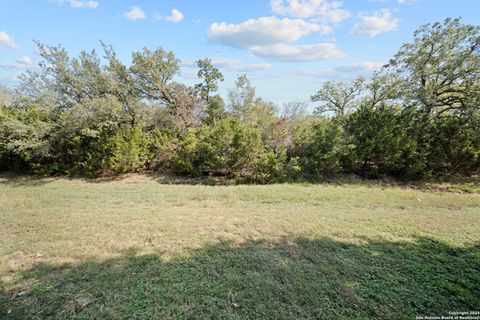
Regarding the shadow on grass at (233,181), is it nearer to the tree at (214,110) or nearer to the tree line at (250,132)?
the tree line at (250,132)

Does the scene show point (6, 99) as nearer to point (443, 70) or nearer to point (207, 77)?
point (207, 77)

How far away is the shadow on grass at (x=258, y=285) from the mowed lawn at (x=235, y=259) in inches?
0.5

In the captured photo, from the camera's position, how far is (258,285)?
261 cm

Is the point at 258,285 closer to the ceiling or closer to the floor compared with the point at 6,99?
closer to the floor

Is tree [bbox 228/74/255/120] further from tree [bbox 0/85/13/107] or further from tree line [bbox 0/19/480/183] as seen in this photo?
tree [bbox 0/85/13/107]

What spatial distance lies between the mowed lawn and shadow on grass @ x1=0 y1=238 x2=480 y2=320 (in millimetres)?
13

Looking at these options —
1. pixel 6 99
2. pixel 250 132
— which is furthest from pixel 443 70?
pixel 6 99

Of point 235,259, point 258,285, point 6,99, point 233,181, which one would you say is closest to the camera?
point 258,285

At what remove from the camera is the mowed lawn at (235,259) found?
7.61ft

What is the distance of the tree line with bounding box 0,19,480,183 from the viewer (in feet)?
28.1

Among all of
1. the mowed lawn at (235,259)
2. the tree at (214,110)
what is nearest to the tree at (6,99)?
the mowed lawn at (235,259)

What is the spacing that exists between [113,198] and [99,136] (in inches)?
163

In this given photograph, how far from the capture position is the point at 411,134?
931cm

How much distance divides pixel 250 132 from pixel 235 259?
5944mm
